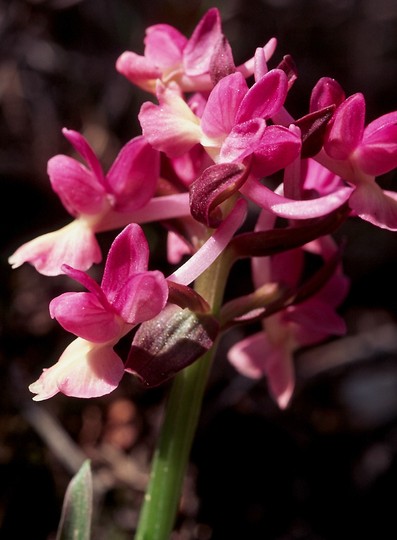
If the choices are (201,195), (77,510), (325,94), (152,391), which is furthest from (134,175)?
(152,391)

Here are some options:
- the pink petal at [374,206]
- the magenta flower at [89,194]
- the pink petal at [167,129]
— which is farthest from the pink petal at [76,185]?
the pink petal at [374,206]

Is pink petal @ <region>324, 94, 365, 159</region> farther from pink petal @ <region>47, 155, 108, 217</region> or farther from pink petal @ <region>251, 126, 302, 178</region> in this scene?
pink petal @ <region>47, 155, 108, 217</region>

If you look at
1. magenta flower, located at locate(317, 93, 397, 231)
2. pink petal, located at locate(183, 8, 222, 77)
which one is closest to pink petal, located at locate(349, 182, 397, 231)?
magenta flower, located at locate(317, 93, 397, 231)

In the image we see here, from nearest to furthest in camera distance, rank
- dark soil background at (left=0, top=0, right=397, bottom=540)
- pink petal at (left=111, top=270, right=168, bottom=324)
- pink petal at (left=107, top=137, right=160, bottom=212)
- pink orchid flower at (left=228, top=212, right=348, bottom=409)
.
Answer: pink petal at (left=111, top=270, right=168, bottom=324) < pink petal at (left=107, top=137, right=160, bottom=212) < pink orchid flower at (left=228, top=212, right=348, bottom=409) < dark soil background at (left=0, top=0, right=397, bottom=540)

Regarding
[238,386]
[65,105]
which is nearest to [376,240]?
[238,386]

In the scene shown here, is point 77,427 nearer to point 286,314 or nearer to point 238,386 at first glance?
point 238,386
